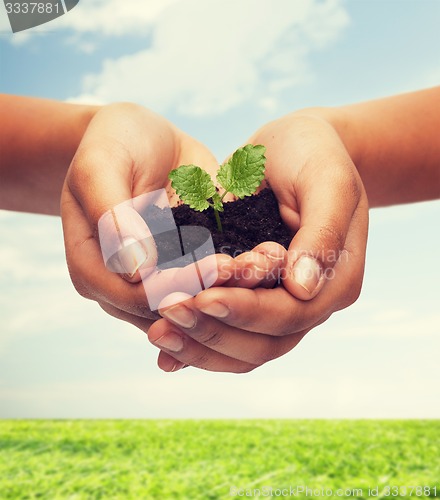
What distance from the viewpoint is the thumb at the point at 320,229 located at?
1.49 metres

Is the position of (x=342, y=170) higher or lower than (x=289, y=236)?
higher

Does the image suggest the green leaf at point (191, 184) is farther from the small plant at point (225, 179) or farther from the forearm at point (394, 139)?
the forearm at point (394, 139)

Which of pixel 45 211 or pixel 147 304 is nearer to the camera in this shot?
pixel 147 304

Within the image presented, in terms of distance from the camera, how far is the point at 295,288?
150 centimetres

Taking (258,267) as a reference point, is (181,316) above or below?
below

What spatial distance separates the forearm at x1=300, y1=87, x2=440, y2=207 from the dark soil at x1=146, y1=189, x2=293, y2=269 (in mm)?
746

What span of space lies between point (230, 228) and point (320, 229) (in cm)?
47

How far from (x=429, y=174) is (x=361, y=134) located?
0.45 m

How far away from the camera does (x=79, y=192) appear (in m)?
1.69

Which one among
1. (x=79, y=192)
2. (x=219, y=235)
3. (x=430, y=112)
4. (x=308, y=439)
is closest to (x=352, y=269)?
(x=219, y=235)

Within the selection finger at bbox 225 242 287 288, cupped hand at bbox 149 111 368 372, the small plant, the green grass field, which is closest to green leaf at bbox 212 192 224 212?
the small plant

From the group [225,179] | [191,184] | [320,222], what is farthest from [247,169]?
[320,222]

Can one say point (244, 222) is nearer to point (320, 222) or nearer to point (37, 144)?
point (320, 222)

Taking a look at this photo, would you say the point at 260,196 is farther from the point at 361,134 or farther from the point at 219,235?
the point at 361,134
